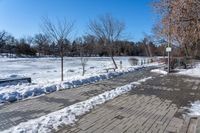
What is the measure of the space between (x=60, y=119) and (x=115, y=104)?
7.66 ft

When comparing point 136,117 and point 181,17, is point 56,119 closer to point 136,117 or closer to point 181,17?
point 136,117

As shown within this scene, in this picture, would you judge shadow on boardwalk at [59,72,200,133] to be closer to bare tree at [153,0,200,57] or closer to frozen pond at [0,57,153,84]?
bare tree at [153,0,200,57]

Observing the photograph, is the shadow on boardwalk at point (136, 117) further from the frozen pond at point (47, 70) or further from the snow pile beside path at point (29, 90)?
the frozen pond at point (47, 70)

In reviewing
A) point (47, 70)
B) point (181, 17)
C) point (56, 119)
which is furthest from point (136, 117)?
point (47, 70)

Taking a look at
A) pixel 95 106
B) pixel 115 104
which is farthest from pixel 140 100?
pixel 95 106

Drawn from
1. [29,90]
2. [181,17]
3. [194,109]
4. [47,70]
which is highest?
[181,17]

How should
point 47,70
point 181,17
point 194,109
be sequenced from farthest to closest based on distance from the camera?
point 47,70 < point 194,109 < point 181,17

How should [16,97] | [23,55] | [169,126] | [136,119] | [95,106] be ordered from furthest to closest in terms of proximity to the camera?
[23,55] < [16,97] < [95,106] < [136,119] < [169,126]

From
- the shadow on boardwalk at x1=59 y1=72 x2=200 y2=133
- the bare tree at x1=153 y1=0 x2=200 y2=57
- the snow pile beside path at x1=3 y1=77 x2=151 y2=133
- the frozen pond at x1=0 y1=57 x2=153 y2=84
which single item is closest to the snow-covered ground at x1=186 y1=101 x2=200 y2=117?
the shadow on boardwalk at x1=59 y1=72 x2=200 y2=133

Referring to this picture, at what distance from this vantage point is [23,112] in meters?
6.50

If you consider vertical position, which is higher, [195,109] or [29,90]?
[29,90]

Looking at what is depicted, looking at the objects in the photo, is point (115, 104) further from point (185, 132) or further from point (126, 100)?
point (185, 132)

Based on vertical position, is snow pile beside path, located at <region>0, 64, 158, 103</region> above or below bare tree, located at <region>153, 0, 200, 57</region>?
below

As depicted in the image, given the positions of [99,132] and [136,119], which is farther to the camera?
[136,119]
